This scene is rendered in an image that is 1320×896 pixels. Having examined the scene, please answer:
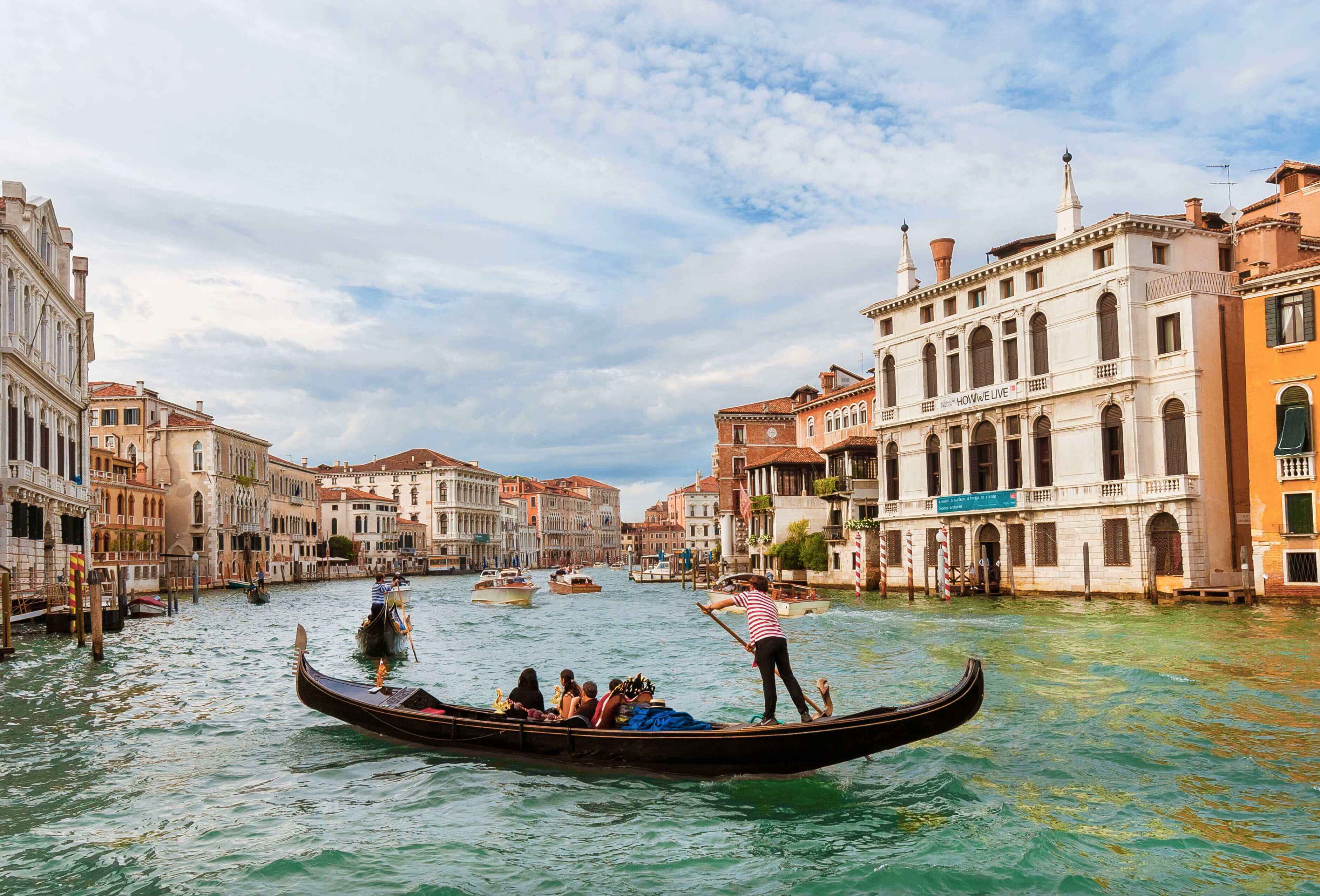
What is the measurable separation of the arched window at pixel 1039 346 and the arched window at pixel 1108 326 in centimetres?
153

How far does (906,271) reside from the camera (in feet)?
103

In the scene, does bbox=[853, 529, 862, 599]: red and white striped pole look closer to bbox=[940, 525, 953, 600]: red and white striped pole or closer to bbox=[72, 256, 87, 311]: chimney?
bbox=[940, 525, 953, 600]: red and white striped pole

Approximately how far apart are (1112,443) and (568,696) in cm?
1950

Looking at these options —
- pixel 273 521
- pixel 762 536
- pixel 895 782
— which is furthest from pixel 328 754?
pixel 273 521

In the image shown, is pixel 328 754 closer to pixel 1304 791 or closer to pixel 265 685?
pixel 265 685

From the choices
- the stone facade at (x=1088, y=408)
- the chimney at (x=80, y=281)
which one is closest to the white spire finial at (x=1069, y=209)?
the stone facade at (x=1088, y=408)

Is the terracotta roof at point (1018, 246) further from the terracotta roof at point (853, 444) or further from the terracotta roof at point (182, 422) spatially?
the terracotta roof at point (182, 422)

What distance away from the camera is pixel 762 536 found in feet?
126

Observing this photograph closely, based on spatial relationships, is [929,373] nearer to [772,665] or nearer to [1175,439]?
[1175,439]

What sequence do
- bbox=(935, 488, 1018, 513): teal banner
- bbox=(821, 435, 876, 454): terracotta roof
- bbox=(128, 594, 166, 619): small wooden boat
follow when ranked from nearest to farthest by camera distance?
1. bbox=(935, 488, 1018, 513): teal banner
2. bbox=(128, 594, 166, 619): small wooden boat
3. bbox=(821, 435, 876, 454): terracotta roof

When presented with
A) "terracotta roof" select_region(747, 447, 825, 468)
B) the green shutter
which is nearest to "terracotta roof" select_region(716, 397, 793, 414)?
"terracotta roof" select_region(747, 447, 825, 468)

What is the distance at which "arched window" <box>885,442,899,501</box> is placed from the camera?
31.7 metres

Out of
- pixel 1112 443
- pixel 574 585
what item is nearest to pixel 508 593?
pixel 574 585

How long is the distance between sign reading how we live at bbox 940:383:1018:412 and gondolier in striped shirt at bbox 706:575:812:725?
66.5ft
